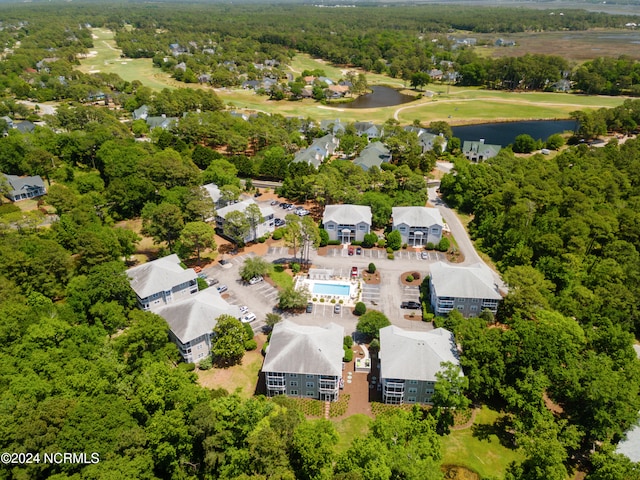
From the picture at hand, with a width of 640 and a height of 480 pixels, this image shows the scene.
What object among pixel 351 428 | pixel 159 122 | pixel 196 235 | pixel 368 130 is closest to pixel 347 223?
pixel 196 235

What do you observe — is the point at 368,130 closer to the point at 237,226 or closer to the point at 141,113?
the point at 237,226

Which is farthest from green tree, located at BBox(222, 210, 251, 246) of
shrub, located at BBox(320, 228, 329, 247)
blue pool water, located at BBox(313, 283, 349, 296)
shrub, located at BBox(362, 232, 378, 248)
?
shrub, located at BBox(362, 232, 378, 248)

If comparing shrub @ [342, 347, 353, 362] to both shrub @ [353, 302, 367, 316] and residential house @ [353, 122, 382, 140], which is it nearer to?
shrub @ [353, 302, 367, 316]

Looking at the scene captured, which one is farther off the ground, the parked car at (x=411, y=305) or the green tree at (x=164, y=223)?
the green tree at (x=164, y=223)

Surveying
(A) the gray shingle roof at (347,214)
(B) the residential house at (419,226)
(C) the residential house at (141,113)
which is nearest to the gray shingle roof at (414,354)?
(B) the residential house at (419,226)

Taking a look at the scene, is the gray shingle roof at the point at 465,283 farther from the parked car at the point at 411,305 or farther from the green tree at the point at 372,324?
the green tree at the point at 372,324

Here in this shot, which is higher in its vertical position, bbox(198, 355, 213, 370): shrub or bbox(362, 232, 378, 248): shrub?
bbox(362, 232, 378, 248): shrub
